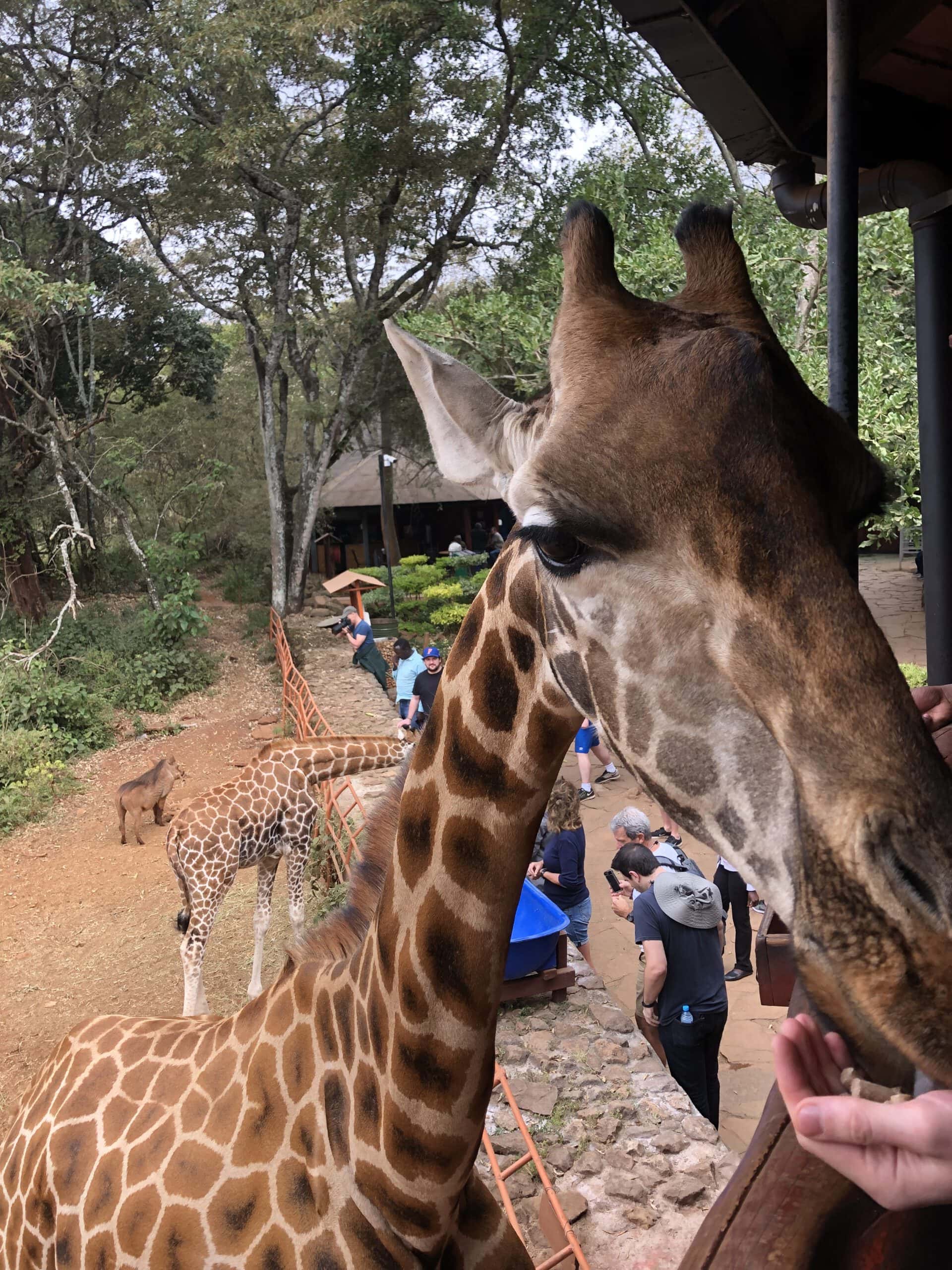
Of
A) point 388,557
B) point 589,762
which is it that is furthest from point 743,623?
point 388,557

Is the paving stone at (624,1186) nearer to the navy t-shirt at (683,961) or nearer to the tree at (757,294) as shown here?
the navy t-shirt at (683,961)

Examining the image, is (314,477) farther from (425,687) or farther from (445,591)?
(425,687)

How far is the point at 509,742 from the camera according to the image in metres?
1.54

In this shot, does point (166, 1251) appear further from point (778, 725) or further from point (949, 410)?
point (949, 410)

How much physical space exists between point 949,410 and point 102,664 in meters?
14.9

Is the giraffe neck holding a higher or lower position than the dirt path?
higher

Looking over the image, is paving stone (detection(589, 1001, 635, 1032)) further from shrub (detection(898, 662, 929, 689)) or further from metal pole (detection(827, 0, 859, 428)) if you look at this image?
shrub (detection(898, 662, 929, 689))

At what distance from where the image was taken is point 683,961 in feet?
14.3

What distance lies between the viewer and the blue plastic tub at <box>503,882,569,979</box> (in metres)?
4.92

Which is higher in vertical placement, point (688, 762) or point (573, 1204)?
point (688, 762)

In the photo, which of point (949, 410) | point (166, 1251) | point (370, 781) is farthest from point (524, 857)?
point (370, 781)

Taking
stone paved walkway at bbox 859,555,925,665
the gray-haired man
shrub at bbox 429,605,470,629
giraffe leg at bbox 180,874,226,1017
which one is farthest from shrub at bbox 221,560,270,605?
the gray-haired man

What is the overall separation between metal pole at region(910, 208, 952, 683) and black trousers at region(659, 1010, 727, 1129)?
8.41 feet

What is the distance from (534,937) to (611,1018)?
2.84 ft
